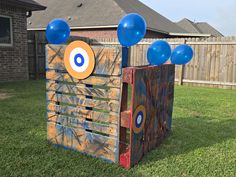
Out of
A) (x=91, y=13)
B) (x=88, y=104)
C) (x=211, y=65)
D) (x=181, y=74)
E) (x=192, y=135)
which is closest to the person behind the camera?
(x=88, y=104)

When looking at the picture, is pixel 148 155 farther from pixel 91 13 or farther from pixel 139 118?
pixel 91 13

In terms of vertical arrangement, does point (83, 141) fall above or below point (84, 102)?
below

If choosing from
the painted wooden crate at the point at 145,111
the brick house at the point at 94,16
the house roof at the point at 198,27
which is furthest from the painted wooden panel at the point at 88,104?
the house roof at the point at 198,27

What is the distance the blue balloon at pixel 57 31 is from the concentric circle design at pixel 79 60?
350 millimetres

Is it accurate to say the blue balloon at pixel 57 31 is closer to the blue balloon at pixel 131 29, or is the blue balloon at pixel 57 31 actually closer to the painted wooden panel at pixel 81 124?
the blue balloon at pixel 131 29

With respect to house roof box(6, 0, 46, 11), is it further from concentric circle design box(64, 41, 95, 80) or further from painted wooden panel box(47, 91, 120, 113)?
concentric circle design box(64, 41, 95, 80)

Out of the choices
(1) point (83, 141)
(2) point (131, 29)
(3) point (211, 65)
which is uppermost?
(2) point (131, 29)

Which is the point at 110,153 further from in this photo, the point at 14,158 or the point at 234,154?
the point at 234,154

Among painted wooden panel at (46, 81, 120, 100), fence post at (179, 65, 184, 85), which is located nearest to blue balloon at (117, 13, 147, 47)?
painted wooden panel at (46, 81, 120, 100)

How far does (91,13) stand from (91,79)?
617 inches

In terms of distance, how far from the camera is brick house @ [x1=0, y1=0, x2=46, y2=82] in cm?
920

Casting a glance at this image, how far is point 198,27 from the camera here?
1245 inches

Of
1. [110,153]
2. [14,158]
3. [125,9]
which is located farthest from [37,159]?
[125,9]

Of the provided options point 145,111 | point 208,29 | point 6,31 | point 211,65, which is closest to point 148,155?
point 145,111
